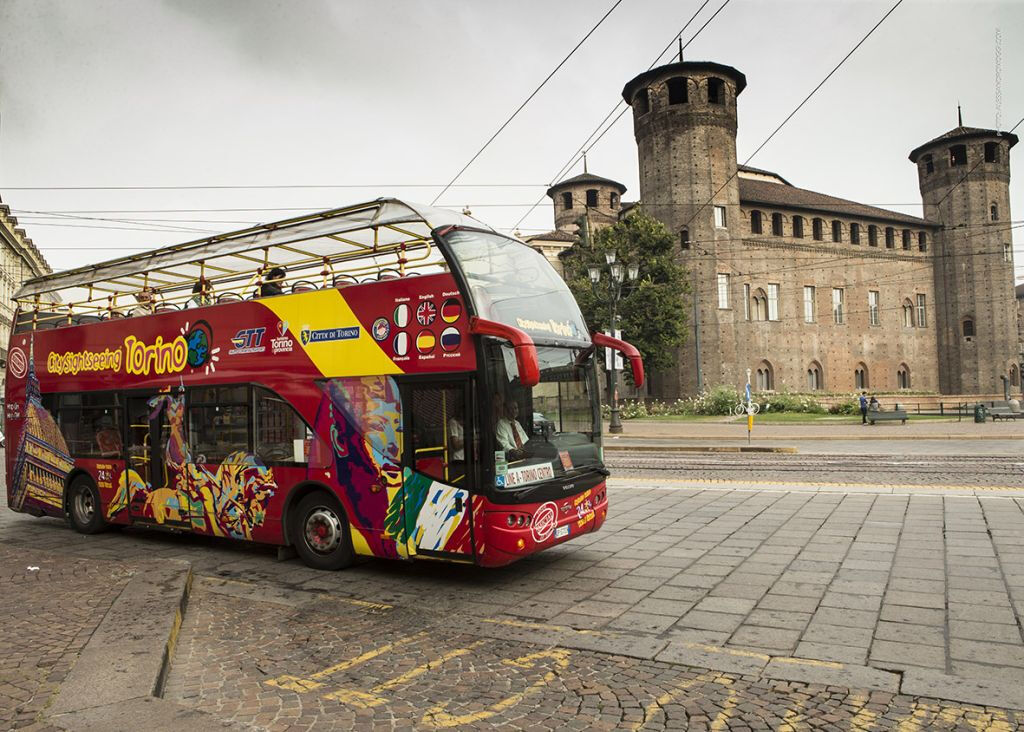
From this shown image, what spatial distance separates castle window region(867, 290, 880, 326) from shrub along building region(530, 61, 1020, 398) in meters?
0.13

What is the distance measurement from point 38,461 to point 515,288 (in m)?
8.41

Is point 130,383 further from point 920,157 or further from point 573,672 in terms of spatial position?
point 920,157

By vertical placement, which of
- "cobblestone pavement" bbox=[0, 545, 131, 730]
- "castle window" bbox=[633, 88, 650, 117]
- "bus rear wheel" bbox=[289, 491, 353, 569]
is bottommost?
"cobblestone pavement" bbox=[0, 545, 131, 730]

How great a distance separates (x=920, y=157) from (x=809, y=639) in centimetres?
7195

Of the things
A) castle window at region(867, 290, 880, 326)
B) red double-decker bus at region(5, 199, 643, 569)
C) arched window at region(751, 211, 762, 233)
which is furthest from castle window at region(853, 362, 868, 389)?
red double-decker bus at region(5, 199, 643, 569)

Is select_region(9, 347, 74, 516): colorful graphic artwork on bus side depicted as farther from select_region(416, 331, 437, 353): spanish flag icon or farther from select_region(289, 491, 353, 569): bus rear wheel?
select_region(416, 331, 437, 353): spanish flag icon

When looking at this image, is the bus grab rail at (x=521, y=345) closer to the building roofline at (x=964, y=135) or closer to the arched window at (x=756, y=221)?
the arched window at (x=756, y=221)

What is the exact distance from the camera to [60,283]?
11.0 meters

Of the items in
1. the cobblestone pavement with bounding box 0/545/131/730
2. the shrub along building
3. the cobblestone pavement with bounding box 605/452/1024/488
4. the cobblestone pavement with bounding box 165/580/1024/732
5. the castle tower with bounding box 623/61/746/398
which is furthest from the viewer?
the shrub along building

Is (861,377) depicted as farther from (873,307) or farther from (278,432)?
(278,432)

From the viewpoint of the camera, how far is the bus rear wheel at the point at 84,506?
1025 cm

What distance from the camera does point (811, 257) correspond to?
5809cm

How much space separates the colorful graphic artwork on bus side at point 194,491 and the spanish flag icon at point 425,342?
245 cm

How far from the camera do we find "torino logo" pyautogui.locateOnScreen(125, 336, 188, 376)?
9.09 metres
